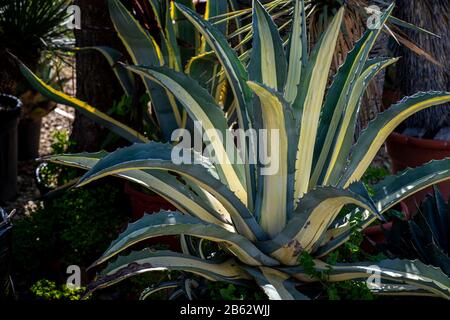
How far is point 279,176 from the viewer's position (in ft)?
7.20

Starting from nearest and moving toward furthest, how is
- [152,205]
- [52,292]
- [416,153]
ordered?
1. [52,292]
2. [152,205]
3. [416,153]

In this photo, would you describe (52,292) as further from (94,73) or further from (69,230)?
(94,73)

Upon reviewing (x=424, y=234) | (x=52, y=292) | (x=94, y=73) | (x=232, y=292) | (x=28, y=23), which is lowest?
(x=52, y=292)

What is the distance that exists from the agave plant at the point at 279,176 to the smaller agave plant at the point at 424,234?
250mm

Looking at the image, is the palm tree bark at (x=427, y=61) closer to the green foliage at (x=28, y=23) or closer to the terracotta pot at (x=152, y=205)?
the terracotta pot at (x=152, y=205)

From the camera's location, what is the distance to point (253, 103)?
7.45ft

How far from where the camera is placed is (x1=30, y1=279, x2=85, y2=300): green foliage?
9.38 feet

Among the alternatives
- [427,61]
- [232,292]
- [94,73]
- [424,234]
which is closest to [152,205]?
[94,73]

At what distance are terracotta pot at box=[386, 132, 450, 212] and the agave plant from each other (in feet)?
3.76

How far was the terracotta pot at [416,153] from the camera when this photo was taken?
138 inches

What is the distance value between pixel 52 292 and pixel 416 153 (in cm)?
173

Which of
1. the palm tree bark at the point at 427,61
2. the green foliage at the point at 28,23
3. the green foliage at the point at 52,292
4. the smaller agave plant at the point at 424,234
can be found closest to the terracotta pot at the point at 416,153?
the palm tree bark at the point at 427,61

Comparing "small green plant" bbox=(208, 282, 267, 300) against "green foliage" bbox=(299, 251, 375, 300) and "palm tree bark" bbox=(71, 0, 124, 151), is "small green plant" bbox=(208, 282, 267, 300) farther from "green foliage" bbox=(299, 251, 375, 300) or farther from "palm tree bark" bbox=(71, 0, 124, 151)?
"palm tree bark" bbox=(71, 0, 124, 151)
